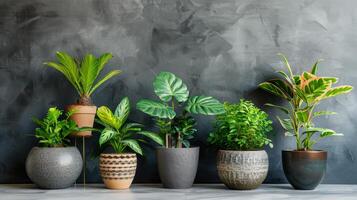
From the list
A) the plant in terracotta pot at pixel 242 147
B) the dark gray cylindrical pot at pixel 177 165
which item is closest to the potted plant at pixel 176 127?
the dark gray cylindrical pot at pixel 177 165

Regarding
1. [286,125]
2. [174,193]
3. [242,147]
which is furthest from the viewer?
[286,125]

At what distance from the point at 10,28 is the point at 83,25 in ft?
1.30

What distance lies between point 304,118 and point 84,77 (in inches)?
43.5

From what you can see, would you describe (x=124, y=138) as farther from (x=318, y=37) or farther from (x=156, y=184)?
(x=318, y=37)

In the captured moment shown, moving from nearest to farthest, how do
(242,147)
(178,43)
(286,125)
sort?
1. (242,147)
2. (286,125)
3. (178,43)

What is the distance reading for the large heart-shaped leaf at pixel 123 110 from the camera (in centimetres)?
211

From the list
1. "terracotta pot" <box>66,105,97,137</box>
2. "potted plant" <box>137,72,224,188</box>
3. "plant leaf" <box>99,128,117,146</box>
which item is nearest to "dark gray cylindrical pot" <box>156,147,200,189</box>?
"potted plant" <box>137,72,224,188</box>

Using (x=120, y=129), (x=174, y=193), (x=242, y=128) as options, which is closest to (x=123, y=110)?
(x=120, y=129)

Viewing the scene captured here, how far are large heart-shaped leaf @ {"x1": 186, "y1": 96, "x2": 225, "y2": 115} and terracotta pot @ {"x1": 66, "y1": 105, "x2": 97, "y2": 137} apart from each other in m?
0.50

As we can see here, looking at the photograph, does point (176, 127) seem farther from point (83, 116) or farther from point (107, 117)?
point (83, 116)

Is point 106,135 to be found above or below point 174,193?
above

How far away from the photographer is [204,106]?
205 centimetres

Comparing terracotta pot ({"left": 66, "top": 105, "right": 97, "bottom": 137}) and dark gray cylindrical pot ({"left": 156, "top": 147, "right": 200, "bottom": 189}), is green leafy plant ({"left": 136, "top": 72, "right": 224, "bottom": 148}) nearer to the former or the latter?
dark gray cylindrical pot ({"left": 156, "top": 147, "right": 200, "bottom": 189})

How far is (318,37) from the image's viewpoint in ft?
7.61
